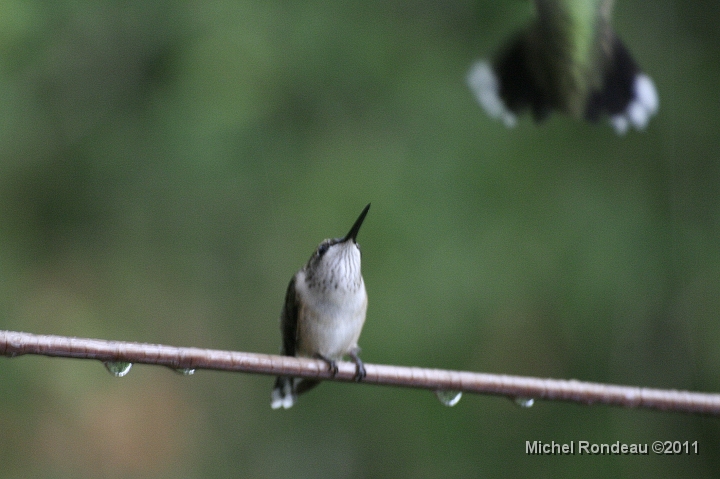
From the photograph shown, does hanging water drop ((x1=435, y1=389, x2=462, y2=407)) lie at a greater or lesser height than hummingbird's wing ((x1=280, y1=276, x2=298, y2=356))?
lesser

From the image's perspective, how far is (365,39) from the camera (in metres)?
2.68

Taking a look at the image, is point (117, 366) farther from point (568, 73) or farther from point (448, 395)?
point (568, 73)

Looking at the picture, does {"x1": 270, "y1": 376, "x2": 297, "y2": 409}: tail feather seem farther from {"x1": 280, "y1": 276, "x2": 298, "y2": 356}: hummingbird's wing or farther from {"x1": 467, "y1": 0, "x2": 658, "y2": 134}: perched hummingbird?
{"x1": 467, "y1": 0, "x2": 658, "y2": 134}: perched hummingbird

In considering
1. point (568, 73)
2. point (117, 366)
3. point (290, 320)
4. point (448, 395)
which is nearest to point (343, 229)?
point (290, 320)

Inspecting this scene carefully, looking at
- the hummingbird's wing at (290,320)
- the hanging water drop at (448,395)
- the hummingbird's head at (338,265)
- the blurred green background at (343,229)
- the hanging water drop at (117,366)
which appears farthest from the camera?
the blurred green background at (343,229)

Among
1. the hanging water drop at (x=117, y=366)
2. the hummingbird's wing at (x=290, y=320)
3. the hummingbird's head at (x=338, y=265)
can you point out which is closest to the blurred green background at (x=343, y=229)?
the hummingbird's wing at (x=290, y=320)

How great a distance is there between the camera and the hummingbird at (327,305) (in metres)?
1.54

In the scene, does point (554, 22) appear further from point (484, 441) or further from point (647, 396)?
point (484, 441)

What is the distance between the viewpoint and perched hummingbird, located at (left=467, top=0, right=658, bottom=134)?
1614 millimetres

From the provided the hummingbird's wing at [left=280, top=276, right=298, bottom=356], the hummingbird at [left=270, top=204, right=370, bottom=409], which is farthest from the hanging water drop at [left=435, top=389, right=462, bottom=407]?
the hummingbird's wing at [left=280, top=276, right=298, bottom=356]

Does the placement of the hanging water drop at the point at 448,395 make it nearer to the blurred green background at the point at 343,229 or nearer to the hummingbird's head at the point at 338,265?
the hummingbird's head at the point at 338,265

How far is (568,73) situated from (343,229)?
962mm

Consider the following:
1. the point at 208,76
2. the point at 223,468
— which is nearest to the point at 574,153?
the point at 208,76

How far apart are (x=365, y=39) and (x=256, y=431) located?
150 cm
